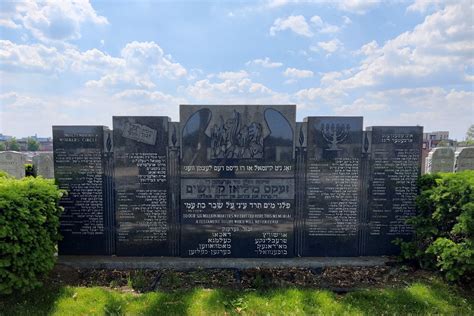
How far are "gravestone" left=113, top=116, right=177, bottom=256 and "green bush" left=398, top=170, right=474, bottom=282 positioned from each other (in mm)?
4952

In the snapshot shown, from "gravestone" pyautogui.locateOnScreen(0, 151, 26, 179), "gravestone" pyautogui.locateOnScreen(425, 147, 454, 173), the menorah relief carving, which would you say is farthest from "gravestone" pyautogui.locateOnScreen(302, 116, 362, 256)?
"gravestone" pyautogui.locateOnScreen(0, 151, 26, 179)

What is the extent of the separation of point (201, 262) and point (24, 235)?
10.2 feet

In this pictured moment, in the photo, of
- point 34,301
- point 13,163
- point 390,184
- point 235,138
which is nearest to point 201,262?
point 235,138

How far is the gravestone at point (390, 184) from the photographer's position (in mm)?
6254

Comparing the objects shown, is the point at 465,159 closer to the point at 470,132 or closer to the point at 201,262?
the point at 201,262

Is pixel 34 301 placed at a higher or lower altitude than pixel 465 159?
lower

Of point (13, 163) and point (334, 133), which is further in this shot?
point (13, 163)

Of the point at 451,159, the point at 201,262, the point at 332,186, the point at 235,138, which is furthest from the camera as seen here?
the point at 451,159

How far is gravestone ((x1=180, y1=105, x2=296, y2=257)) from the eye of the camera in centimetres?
615

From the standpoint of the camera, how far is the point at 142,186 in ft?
20.5

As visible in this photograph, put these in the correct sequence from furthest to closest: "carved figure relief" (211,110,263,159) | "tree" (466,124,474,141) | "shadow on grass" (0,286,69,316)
→ "tree" (466,124,474,141) → "carved figure relief" (211,110,263,159) → "shadow on grass" (0,286,69,316)

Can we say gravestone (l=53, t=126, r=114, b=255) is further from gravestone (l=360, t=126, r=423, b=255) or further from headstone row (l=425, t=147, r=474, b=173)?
headstone row (l=425, t=147, r=474, b=173)

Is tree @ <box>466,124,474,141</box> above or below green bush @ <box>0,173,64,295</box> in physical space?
above

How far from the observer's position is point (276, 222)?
6.27 meters
